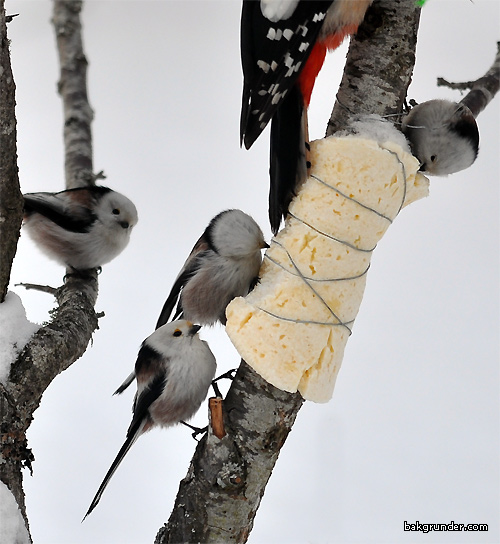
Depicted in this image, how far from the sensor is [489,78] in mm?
1385

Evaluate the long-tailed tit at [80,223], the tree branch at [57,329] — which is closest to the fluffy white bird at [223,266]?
the tree branch at [57,329]

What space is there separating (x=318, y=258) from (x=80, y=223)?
64 centimetres

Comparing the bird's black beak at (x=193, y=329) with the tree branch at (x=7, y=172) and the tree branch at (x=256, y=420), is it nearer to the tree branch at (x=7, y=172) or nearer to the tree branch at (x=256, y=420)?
the tree branch at (x=256, y=420)

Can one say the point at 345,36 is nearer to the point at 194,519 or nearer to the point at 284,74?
the point at 284,74

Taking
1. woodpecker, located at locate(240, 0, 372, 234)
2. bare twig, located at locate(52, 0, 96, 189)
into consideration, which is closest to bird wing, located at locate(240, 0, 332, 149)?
woodpecker, located at locate(240, 0, 372, 234)

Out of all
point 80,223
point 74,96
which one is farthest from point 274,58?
point 74,96

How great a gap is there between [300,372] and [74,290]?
62cm

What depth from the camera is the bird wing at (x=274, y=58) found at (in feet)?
3.13

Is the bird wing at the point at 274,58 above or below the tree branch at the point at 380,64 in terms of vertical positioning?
below

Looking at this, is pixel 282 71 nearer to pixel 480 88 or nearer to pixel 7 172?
pixel 7 172

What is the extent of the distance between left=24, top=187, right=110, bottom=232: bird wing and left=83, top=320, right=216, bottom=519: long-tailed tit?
401 millimetres

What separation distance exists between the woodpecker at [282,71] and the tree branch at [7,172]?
0.32 m

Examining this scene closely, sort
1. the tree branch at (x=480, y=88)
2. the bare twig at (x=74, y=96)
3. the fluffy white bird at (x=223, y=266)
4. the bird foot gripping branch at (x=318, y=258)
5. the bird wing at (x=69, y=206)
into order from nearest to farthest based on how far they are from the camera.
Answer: the bird foot gripping branch at (x=318, y=258)
the fluffy white bird at (x=223, y=266)
the tree branch at (x=480, y=88)
the bird wing at (x=69, y=206)
the bare twig at (x=74, y=96)

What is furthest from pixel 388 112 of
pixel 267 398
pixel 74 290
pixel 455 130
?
pixel 74 290
